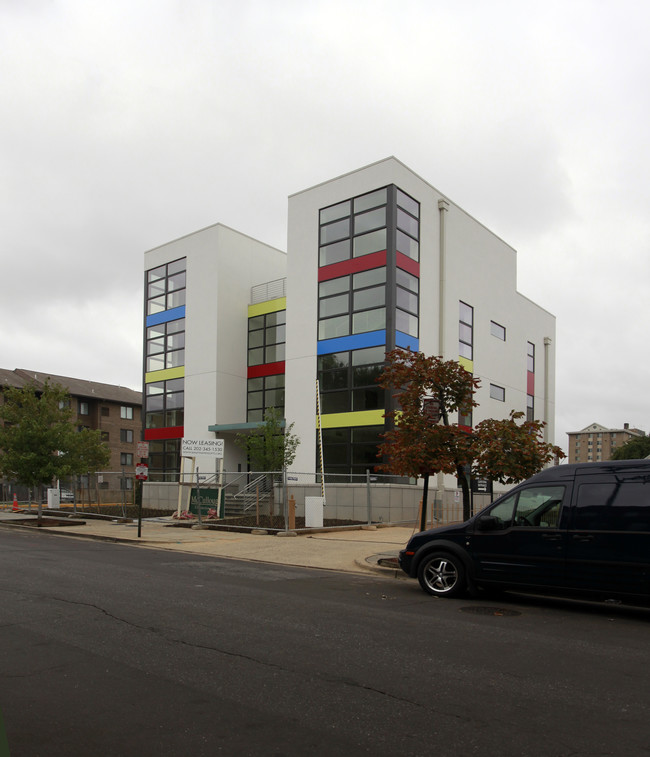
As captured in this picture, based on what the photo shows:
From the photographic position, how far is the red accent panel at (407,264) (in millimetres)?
29156

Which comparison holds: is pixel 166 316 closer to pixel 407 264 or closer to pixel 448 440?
pixel 407 264

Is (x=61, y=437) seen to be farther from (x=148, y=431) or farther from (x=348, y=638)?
(x=348, y=638)

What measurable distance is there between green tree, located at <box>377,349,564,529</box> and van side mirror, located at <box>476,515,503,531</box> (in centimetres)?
355

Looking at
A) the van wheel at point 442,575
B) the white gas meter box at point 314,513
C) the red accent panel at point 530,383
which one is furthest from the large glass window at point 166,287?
the van wheel at point 442,575

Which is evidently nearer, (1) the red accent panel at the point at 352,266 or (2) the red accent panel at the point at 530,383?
(1) the red accent panel at the point at 352,266

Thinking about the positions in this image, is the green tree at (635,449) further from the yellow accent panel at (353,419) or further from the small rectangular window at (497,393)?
the yellow accent panel at (353,419)

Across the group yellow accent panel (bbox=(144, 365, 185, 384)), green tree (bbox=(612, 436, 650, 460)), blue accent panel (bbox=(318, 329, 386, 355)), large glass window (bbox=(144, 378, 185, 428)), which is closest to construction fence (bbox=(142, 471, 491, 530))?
blue accent panel (bbox=(318, 329, 386, 355))

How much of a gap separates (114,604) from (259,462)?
19055 millimetres

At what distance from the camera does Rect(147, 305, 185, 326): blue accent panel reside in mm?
38031

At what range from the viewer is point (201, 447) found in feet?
84.0

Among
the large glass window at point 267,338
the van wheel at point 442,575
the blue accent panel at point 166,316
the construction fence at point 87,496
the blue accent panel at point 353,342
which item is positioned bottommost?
the construction fence at point 87,496

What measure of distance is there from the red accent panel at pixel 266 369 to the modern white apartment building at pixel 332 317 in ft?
0.20

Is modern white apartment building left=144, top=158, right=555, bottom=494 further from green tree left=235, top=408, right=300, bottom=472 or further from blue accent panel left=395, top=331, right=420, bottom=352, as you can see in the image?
green tree left=235, top=408, right=300, bottom=472

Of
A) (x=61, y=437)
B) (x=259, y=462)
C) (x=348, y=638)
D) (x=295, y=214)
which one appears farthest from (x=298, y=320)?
(x=348, y=638)
